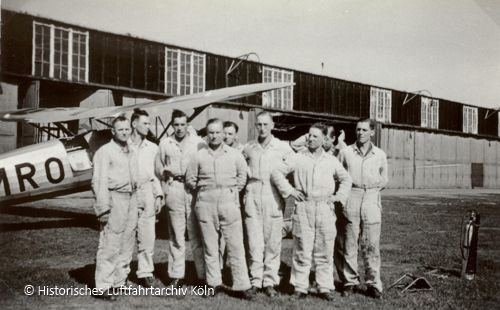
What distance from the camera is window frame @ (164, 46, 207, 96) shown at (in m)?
23.3

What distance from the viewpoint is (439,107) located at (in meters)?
41.1

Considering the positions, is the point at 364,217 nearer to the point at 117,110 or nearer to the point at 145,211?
the point at 145,211

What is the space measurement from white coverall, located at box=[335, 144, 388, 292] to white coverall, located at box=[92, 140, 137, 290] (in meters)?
2.59

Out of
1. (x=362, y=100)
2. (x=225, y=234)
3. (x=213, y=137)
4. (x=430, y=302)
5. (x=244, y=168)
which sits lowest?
(x=430, y=302)

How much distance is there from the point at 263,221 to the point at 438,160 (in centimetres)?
3729

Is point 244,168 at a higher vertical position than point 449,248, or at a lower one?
higher

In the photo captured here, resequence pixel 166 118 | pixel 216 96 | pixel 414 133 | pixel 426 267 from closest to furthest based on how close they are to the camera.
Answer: pixel 426 267 → pixel 216 96 → pixel 166 118 → pixel 414 133

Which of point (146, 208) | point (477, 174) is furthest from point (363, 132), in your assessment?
point (477, 174)

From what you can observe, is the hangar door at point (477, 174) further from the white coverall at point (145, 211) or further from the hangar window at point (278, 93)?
the white coverall at point (145, 211)

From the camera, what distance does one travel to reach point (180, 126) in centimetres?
654

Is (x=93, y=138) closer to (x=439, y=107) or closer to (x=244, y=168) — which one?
(x=244, y=168)

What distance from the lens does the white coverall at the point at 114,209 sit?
5.35 m

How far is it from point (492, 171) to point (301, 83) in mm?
24901

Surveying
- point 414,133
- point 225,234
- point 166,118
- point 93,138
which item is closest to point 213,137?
point 225,234
